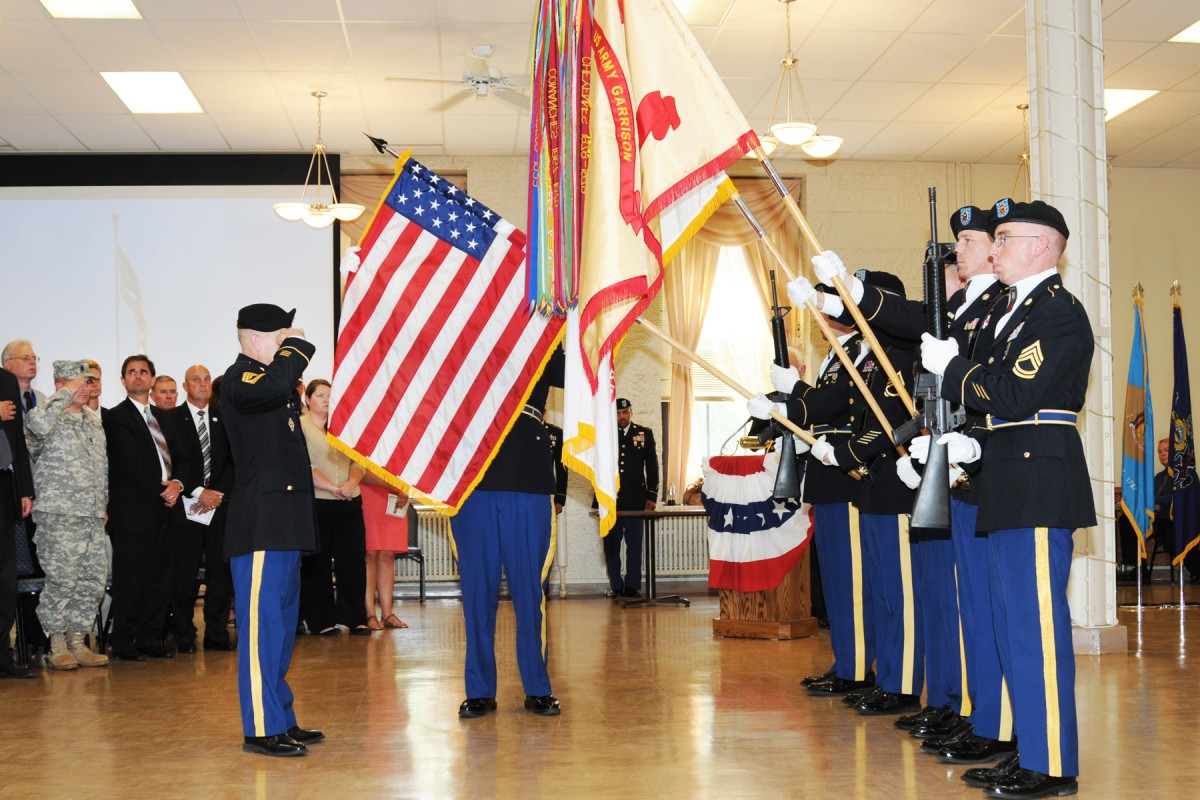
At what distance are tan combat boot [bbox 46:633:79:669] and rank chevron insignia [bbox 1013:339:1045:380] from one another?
4.96 meters

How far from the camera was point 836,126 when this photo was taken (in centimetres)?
998

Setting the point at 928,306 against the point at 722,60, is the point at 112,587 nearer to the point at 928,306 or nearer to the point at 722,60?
the point at 928,306

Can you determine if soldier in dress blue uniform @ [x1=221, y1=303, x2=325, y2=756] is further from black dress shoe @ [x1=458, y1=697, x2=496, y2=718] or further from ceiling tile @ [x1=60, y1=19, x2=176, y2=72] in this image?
ceiling tile @ [x1=60, y1=19, x2=176, y2=72]

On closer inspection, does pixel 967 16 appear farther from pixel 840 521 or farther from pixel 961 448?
pixel 961 448

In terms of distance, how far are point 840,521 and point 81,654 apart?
399cm

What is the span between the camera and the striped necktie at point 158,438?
645 centimetres

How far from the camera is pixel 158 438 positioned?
6.46m

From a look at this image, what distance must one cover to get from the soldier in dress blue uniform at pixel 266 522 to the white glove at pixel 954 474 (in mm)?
2108

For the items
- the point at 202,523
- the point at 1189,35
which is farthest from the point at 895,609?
the point at 1189,35

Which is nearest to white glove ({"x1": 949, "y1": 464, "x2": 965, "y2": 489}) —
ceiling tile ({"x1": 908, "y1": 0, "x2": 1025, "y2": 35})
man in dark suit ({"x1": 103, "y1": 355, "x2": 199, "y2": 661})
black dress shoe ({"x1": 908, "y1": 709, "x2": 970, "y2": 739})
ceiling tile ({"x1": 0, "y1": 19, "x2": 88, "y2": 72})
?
black dress shoe ({"x1": 908, "y1": 709, "x2": 970, "y2": 739})

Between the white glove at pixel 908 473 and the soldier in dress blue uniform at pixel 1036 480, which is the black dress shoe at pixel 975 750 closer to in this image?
the soldier in dress blue uniform at pixel 1036 480

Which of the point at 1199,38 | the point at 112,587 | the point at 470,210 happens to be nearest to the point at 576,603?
the point at 112,587

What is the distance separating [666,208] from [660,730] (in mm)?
1875

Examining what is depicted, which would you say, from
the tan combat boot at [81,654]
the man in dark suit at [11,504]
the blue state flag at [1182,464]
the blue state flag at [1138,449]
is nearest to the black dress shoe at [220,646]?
the tan combat boot at [81,654]
